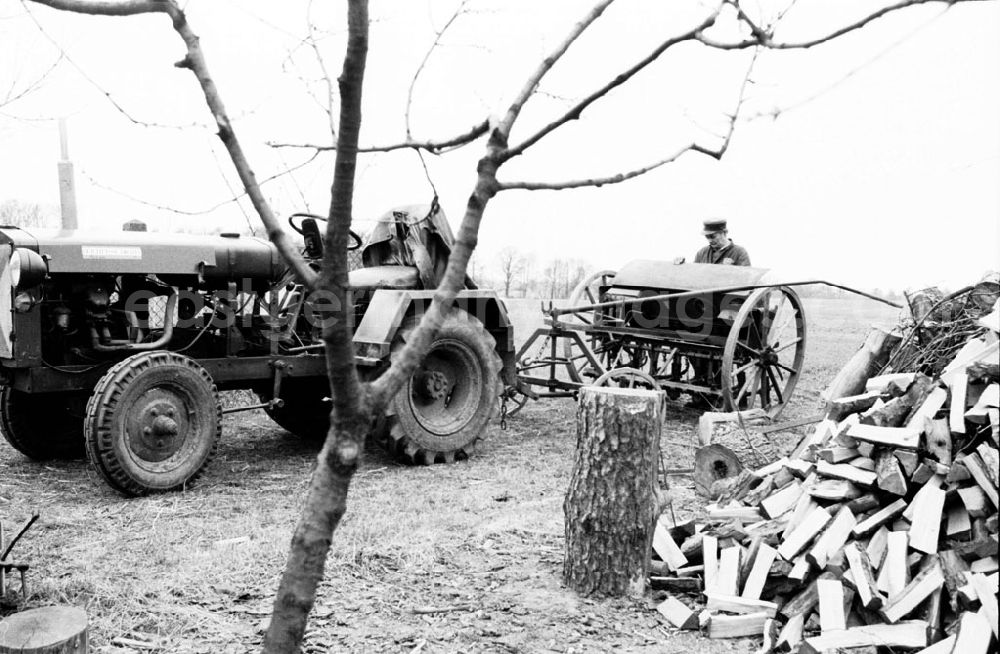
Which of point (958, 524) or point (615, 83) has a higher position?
point (615, 83)

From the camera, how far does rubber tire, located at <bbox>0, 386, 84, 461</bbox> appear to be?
215 inches

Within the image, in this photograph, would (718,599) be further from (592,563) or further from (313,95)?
(313,95)

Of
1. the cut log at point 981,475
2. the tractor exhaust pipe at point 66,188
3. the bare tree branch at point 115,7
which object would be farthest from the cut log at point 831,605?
the tractor exhaust pipe at point 66,188

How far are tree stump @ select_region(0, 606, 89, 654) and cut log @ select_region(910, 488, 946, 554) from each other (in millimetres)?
2845

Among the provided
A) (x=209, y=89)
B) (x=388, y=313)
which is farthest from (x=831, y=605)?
(x=388, y=313)

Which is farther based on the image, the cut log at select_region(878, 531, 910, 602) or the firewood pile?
the cut log at select_region(878, 531, 910, 602)

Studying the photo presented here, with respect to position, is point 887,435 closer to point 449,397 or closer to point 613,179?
point 613,179

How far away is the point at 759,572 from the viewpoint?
331 cm

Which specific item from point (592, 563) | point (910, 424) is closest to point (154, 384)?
point (592, 563)

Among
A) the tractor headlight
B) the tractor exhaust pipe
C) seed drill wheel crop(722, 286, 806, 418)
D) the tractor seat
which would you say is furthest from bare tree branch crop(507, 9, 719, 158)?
the tractor exhaust pipe

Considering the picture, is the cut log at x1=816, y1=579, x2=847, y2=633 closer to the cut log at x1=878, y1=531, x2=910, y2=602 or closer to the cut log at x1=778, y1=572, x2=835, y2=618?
the cut log at x1=778, y1=572, x2=835, y2=618

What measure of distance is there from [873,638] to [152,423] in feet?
12.2

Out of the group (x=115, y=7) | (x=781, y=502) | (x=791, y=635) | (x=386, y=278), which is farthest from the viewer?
(x=386, y=278)

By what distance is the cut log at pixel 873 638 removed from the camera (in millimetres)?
2848
